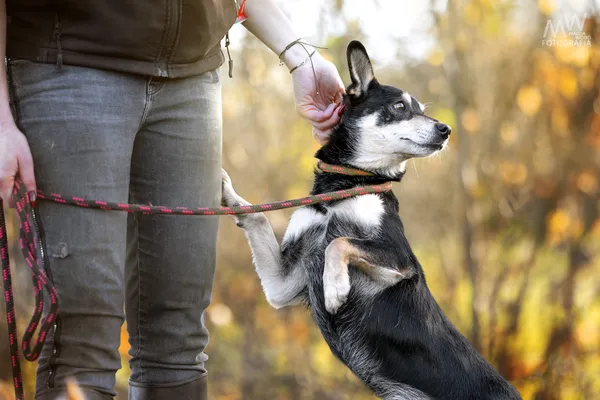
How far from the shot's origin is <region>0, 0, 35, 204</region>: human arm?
162 centimetres

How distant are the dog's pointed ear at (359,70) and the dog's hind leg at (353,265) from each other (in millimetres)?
685

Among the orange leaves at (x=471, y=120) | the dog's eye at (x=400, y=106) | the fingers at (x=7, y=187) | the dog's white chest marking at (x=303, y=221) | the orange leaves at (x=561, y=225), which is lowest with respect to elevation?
the orange leaves at (x=561, y=225)

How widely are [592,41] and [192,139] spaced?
3206mm

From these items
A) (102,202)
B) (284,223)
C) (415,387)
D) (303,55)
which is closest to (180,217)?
(102,202)

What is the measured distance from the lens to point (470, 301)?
4695 mm

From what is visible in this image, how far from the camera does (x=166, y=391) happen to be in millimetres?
2123

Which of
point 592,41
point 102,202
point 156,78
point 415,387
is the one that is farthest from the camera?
point 592,41

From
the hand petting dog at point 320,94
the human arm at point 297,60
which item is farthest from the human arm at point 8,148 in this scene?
the hand petting dog at point 320,94

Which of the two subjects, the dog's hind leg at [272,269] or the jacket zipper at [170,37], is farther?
the dog's hind leg at [272,269]

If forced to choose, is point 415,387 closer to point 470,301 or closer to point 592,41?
point 470,301

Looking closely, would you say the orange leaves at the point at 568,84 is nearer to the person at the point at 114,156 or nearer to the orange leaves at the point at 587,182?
the orange leaves at the point at 587,182

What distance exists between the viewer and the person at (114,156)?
1705 millimetres

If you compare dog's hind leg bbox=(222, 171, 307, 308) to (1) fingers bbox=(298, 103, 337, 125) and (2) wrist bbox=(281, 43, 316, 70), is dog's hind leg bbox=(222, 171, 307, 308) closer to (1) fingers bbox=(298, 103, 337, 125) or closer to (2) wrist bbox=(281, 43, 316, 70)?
(1) fingers bbox=(298, 103, 337, 125)

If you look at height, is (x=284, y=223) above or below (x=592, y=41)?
below
